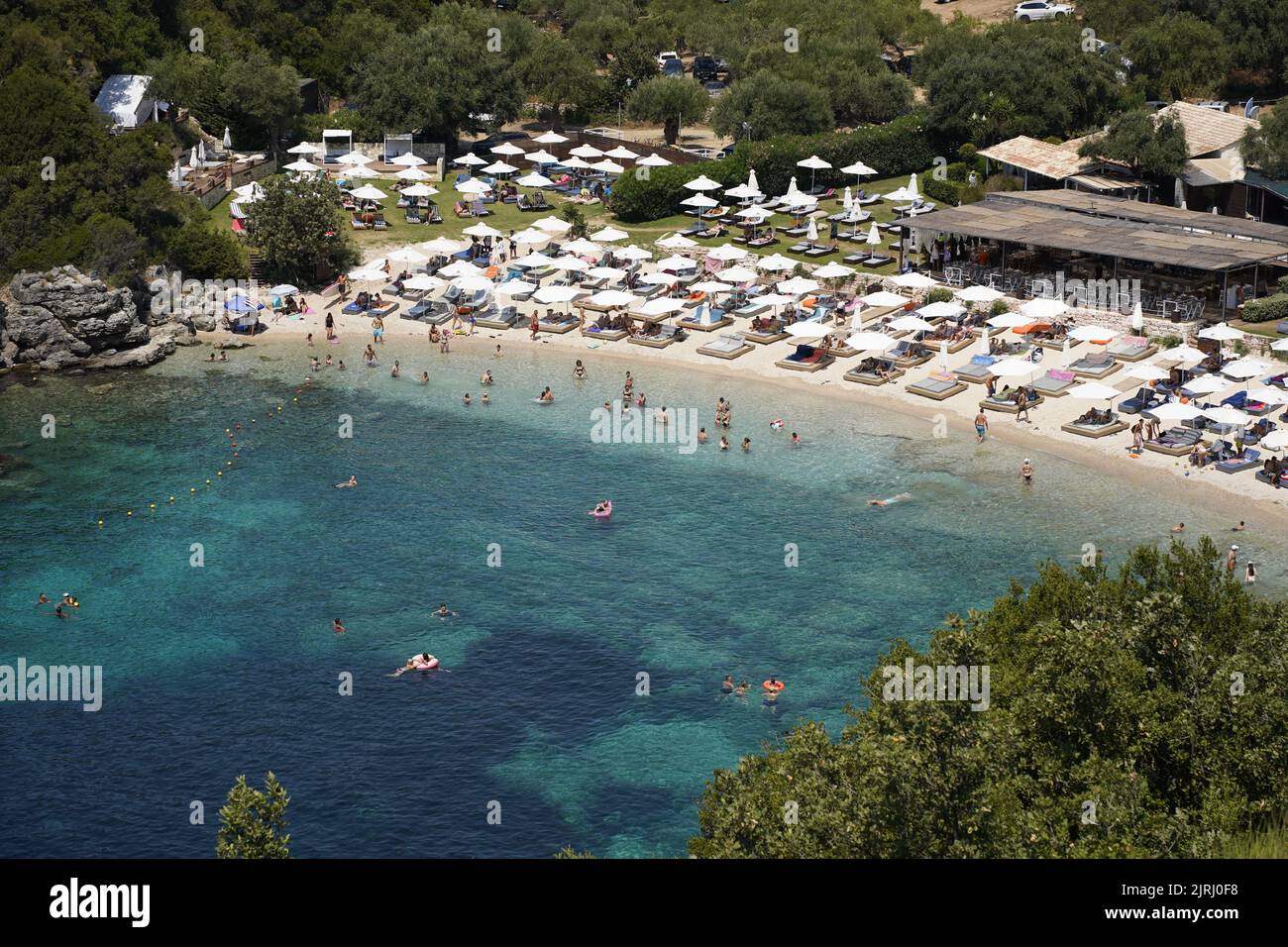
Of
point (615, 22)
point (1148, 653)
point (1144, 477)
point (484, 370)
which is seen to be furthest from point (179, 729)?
point (615, 22)

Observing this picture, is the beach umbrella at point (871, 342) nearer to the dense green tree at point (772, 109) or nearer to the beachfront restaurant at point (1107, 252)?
the beachfront restaurant at point (1107, 252)

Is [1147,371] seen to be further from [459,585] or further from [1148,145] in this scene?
[459,585]

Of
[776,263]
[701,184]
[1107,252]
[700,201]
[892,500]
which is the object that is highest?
[1107,252]

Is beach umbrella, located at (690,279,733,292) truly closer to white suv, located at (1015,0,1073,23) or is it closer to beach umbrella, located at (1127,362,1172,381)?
beach umbrella, located at (1127,362,1172,381)

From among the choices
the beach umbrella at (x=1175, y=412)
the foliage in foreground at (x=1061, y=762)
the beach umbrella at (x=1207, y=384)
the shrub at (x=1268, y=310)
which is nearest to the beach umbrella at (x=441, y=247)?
the beach umbrella at (x=1175, y=412)

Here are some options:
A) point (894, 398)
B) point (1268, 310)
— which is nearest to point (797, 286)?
point (894, 398)

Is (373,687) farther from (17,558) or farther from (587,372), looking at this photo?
(587,372)
